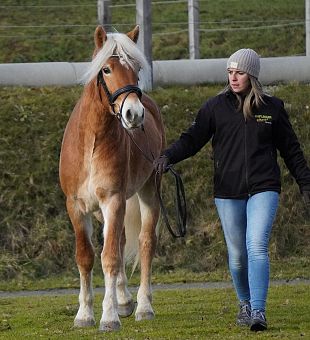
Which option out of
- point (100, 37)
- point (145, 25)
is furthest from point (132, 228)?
point (145, 25)

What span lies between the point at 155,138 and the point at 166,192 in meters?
4.46

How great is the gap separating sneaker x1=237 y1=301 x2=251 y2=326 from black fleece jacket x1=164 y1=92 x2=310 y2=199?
919mm

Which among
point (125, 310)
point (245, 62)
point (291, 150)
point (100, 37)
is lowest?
point (125, 310)

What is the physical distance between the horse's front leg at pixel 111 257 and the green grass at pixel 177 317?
0.13m

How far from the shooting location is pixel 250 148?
9.12m

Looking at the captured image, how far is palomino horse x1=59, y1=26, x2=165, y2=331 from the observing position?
954 cm

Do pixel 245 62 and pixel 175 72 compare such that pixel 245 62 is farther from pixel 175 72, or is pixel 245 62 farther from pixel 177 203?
pixel 175 72

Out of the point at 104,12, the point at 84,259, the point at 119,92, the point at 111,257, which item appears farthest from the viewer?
the point at 104,12

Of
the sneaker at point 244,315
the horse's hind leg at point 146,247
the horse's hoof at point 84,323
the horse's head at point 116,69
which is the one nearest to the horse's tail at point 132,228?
the horse's hind leg at point 146,247

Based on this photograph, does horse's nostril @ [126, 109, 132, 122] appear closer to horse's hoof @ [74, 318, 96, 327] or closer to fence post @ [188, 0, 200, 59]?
horse's hoof @ [74, 318, 96, 327]

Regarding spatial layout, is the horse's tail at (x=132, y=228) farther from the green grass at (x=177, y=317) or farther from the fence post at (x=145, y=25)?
the fence post at (x=145, y=25)

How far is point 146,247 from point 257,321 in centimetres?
233

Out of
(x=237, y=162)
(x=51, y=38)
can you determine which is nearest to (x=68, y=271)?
(x=237, y=162)

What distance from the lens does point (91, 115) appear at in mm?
10031
